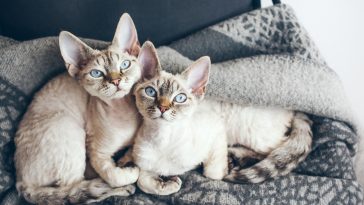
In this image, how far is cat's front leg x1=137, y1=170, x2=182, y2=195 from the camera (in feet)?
4.09

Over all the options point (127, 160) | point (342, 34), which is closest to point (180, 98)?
point (127, 160)

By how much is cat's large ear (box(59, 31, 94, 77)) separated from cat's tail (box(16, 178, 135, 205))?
342 mm

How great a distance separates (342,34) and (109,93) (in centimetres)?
110

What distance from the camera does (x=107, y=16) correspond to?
1484 millimetres

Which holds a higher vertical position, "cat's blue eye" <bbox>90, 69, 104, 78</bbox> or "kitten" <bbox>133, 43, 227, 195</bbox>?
"cat's blue eye" <bbox>90, 69, 104, 78</bbox>

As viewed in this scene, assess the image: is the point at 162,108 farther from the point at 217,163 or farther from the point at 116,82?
the point at 217,163

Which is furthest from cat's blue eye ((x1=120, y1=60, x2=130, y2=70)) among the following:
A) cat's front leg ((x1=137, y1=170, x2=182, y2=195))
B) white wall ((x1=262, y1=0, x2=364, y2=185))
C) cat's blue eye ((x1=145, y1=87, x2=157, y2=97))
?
white wall ((x1=262, y1=0, x2=364, y2=185))

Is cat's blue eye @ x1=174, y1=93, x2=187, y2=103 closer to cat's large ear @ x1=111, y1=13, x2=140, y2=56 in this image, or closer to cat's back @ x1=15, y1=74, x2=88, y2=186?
cat's large ear @ x1=111, y1=13, x2=140, y2=56

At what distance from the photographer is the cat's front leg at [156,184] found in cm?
125

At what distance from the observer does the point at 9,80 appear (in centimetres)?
132

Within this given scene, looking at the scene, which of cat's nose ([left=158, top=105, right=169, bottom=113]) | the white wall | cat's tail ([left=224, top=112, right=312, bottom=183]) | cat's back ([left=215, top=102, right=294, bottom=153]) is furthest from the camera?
the white wall

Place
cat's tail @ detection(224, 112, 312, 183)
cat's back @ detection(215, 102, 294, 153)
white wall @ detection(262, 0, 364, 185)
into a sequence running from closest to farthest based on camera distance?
cat's tail @ detection(224, 112, 312, 183) < cat's back @ detection(215, 102, 294, 153) < white wall @ detection(262, 0, 364, 185)

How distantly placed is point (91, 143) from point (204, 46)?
0.53 metres

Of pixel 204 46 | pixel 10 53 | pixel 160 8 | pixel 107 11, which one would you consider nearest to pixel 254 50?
pixel 204 46
